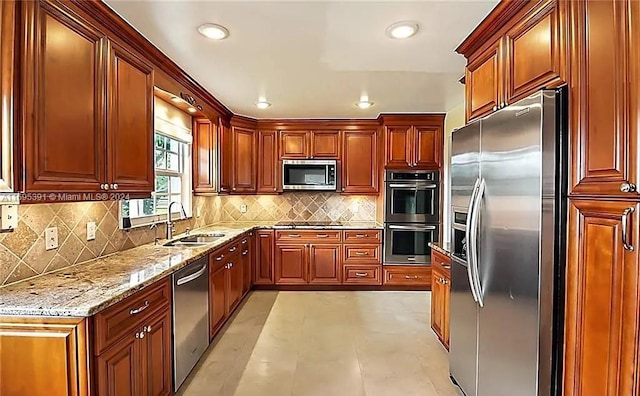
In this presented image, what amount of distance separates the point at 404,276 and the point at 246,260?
211 centimetres

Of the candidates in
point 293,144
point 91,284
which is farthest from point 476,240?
point 293,144

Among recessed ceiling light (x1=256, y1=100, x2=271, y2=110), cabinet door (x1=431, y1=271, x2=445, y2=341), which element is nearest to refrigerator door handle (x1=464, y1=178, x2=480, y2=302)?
cabinet door (x1=431, y1=271, x2=445, y2=341)

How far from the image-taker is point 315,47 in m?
2.65

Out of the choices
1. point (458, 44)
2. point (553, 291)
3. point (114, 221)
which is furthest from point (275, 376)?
point (458, 44)

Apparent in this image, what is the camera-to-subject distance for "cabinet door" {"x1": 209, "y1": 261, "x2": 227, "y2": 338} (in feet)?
10.8

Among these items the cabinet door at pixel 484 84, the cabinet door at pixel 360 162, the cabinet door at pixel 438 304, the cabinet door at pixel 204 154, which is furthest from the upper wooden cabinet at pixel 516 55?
the cabinet door at pixel 204 154

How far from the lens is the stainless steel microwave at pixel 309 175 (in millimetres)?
5422

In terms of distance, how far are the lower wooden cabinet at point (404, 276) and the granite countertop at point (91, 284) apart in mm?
2956

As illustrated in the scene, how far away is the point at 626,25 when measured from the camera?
4.13ft

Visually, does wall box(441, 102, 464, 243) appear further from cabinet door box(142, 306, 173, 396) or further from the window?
cabinet door box(142, 306, 173, 396)

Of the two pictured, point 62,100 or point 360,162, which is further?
point 360,162

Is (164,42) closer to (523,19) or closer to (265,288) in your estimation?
(523,19)

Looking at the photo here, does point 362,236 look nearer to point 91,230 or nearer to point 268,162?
point 268,162

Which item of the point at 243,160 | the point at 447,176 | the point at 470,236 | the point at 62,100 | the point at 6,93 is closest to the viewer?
the point at 6,93
